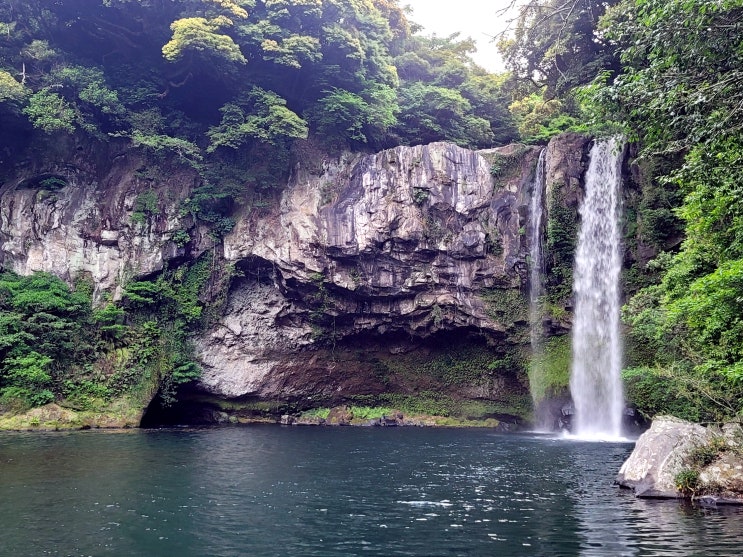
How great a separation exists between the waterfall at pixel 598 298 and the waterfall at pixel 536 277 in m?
1.42

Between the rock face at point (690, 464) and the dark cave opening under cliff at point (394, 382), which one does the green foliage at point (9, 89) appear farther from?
the rock face at point (690, 464)

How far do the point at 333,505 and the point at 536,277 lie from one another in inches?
661

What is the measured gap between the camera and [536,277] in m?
24.6

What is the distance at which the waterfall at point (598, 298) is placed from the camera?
72.4 feet

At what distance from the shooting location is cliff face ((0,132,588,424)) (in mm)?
24859

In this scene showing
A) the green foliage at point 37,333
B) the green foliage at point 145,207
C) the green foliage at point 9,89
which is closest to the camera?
the green foliage at point 37,333

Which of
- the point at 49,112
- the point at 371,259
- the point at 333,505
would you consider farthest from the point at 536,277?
the point at 49,112

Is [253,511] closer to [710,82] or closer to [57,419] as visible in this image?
[710,82]

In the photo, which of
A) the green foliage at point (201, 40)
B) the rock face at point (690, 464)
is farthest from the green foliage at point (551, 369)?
the green foliage at point (201, 40)

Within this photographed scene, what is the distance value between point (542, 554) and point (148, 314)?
21.2 m

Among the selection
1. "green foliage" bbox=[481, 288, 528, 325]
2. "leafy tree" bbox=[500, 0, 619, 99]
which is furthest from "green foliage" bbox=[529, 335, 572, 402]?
"leafy tree" bbox=[500, 0, 619, 99]

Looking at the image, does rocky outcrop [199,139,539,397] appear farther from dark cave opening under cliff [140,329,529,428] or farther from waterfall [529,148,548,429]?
dark cave opening under cliff [140,329,529,428]

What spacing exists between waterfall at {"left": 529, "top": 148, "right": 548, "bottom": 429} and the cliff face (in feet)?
1.29

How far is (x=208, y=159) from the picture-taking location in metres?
26.9
